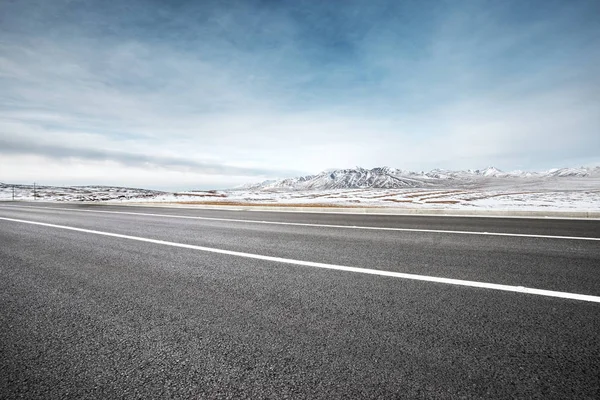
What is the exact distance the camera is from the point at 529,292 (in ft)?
11.2

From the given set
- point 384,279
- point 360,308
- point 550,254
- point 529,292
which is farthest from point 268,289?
point 550,254

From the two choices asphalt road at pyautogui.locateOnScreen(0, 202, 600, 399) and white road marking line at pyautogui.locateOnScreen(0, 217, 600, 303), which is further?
white road marking line at pyautogui.locateOnScreen(0, 217, 600, 303)

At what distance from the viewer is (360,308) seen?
3.10 metres

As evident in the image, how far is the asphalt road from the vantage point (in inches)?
76.7

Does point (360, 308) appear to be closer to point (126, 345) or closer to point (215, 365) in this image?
point (215, 365)

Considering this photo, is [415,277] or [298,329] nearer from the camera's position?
[298,329]

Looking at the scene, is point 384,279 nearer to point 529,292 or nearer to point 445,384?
point 529,292

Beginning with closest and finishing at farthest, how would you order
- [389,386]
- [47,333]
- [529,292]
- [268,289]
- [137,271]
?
[389,386] < [47,333] < [529,292] < [268,289] < [137,271]

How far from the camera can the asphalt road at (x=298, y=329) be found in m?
1.95

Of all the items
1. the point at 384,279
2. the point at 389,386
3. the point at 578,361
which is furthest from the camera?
the point at 384,279

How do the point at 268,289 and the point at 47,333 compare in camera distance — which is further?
the point at 268,289

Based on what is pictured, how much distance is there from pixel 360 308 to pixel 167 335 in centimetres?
182

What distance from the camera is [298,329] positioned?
8.80ft

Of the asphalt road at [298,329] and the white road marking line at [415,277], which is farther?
the white road marking line at [415,277]
